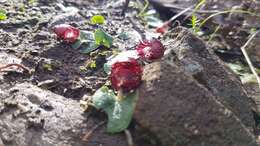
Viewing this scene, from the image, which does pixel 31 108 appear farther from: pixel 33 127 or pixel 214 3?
pixel 214 3

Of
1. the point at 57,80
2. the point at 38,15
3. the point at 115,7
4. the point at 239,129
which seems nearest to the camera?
the point at 239,129

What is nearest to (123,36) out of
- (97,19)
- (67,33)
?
(97,19)

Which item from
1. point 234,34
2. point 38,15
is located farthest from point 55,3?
point 234,34

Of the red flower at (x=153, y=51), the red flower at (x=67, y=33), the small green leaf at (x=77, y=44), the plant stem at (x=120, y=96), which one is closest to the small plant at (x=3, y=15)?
the red flower at (x=67, y=33)

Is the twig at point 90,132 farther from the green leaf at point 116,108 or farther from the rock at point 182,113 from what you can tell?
the rock at point 182,113

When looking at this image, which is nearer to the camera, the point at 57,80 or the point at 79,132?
the point at 79,132

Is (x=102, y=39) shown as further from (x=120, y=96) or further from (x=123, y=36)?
(x=120, y=96)

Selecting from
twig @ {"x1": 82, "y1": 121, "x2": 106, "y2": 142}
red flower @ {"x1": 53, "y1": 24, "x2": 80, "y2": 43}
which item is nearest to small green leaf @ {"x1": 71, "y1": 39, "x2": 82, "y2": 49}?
red flower @ {"x1": 53, "y1": 24, "x2": 80, "y2": 43}
